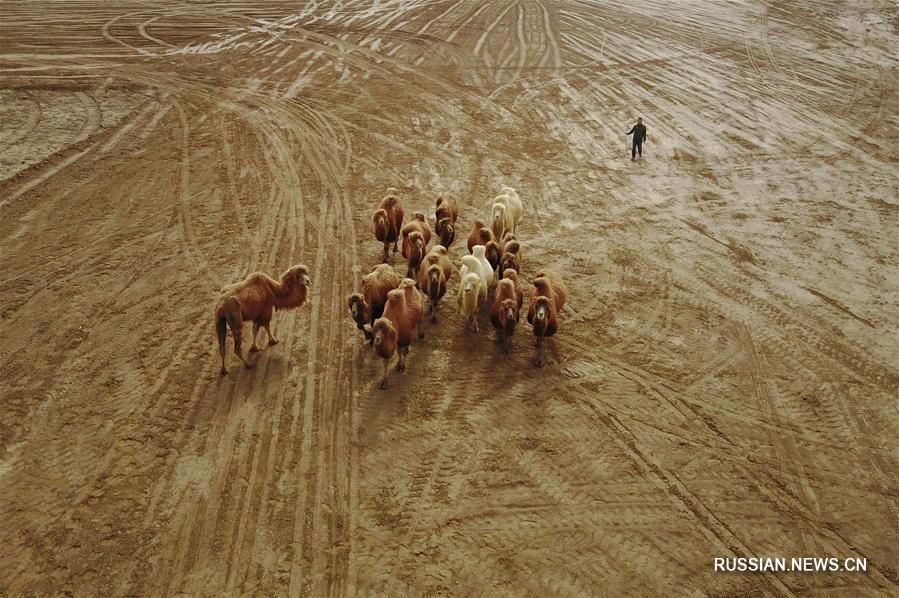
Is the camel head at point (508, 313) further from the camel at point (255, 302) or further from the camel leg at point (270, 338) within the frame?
the camel leg at point (270, 338)

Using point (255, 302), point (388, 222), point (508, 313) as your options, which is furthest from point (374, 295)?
point (388, 222)

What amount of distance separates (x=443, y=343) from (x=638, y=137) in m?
10.2

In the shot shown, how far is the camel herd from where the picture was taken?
9688mm

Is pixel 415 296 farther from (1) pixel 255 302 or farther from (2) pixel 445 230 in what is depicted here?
(2) pixel 445 230

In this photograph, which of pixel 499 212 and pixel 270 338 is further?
pixel 499 212

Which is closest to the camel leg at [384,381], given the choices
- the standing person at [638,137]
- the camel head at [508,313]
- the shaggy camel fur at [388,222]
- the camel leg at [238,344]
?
the camel head at [508,313]

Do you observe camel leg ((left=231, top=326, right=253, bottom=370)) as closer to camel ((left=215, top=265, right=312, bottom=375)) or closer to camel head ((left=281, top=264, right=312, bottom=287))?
camel ((left=215, top=265, right=312, bottom=375))

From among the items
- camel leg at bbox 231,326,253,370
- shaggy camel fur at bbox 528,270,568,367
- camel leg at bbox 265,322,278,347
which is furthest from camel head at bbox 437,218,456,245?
camel leg at bbox 231,326,253,370

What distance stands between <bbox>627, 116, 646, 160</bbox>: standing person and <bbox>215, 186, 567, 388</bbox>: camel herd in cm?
722

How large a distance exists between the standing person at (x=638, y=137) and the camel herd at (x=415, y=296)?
23.7ft

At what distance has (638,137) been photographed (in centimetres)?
1766

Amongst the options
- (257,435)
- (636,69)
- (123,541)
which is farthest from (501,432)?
(636,69)

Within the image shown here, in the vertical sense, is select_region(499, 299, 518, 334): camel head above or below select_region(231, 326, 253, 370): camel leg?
above

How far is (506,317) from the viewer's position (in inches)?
405
